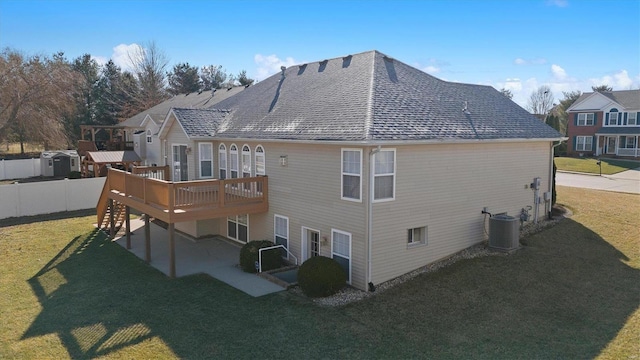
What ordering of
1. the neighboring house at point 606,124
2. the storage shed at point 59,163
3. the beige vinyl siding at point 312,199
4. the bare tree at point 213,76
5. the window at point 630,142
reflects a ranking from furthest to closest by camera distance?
the bare tree at point 213,76 < the neighboring house at point 606,124 < the window at point 630,142 < the storage shed at point 59,163 < the beige vinyl siding at point 312,199

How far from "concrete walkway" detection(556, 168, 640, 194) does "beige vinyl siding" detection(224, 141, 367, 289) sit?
18.5 m

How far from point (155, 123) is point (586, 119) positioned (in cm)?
4250

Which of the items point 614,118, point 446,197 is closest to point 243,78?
point 614,118

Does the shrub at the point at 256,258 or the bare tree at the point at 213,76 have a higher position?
the bare tree at the point at 213,76

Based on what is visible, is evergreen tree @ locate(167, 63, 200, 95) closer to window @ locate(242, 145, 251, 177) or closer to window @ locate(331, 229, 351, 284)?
window @ locate(242, 145, 251, 177)

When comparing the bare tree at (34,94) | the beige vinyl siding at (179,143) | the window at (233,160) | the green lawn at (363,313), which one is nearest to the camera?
the green lawn at (363,313)

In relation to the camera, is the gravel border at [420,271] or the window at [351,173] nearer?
the gravel border at [420,271]

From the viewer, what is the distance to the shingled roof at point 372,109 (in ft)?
44.0

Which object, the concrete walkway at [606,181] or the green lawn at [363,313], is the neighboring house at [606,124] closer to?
the concrete walkway at [606,181]

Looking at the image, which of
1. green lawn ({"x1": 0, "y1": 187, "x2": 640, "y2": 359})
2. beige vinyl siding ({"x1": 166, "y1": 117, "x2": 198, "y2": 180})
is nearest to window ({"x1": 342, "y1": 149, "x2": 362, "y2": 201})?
green lawn ({"x1": 0, "y1": 187, "x2": 640, "y2": 359})

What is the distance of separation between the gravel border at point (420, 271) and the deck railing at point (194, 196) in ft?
13.0

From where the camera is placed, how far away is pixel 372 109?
13.5 meters

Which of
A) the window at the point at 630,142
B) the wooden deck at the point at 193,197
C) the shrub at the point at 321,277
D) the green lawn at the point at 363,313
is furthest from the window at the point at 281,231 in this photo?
the window at the point at 630,142

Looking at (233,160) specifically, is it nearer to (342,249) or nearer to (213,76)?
(342,249)
